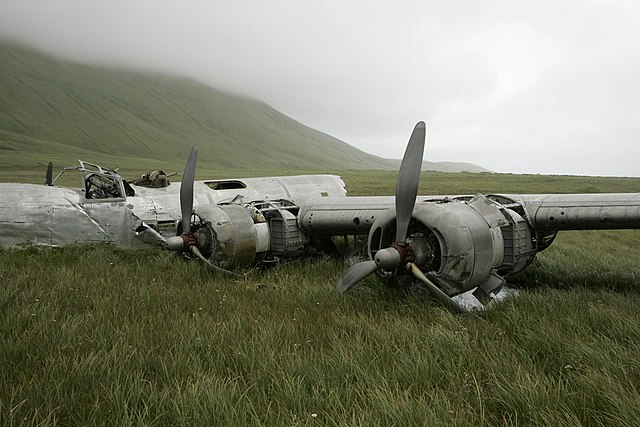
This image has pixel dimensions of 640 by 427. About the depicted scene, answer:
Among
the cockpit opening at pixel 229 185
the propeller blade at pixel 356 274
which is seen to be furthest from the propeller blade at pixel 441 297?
the cockpit opening at pixel 229 185

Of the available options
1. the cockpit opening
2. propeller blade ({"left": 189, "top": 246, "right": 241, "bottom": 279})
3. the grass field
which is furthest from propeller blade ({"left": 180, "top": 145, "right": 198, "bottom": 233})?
the cockpit opening

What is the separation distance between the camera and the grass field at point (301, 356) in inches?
131

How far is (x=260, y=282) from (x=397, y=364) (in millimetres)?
4331

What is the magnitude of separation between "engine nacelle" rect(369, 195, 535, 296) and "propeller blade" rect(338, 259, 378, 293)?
59 cm

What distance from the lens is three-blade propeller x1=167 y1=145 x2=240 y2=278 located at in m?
8.52

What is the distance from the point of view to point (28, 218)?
9.93m

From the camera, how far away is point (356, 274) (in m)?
6.35

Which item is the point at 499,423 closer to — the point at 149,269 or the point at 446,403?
the point at 446,403

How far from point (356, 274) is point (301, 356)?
6.64 feet

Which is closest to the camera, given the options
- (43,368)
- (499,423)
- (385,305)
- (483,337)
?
(499,423)

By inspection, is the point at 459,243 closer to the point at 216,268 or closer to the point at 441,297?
the point at 441,297

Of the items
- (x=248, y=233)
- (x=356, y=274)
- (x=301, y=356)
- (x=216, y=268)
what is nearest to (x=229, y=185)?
(x=248, y=233)

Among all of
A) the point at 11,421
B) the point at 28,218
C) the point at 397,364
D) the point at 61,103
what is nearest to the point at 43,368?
the point at 11,421

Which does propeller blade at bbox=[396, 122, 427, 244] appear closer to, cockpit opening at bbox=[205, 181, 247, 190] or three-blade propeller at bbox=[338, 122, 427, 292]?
three-blade propeller at bbox=[338, 122, 427, 292]
